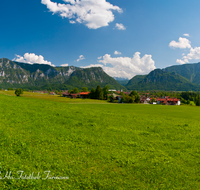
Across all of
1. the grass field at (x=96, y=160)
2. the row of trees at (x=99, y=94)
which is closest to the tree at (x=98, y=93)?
the row of trees at (x=99, y=94)

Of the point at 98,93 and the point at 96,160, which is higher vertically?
the point at 98,93

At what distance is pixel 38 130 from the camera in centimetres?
1061

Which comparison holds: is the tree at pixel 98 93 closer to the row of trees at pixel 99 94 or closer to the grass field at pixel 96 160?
the row of trees at pixel 99 94

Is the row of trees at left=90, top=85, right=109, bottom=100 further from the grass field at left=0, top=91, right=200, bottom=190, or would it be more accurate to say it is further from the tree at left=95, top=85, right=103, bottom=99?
the grass field at left=0, top=91, right=200, bottom=190

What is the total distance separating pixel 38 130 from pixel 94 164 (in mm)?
6544

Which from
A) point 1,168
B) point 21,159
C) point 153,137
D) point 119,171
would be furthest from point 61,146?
point 153,137

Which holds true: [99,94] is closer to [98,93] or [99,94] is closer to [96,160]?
[98,93]

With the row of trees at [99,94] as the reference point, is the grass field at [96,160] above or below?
below

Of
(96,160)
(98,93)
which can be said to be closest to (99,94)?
(98,93)

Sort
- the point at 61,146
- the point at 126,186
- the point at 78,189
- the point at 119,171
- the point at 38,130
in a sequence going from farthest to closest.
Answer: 1. the point at 38,130
2. the point at 61,146
3. the point at 119,171
4. the point at 126,186
5. the point at 78,189

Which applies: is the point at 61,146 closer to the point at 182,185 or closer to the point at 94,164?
the point at 94,164

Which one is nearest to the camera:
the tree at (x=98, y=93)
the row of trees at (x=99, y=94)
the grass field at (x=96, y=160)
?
the grass field at (x=96, y=160)

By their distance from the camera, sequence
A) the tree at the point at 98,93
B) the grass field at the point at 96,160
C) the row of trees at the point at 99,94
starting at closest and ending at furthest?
the grass field at the point at 96,160 < the row of trees at the point at 99,94 < the tree at the point at 98,93

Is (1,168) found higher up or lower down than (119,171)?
higher up
